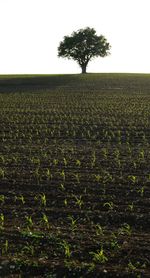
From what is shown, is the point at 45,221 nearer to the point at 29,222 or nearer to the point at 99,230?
the point at 29,222

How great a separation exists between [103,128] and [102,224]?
14.5 metres

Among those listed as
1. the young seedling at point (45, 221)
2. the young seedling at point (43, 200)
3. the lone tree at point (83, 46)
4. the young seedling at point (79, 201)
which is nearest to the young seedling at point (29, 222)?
the young seedling at point (45, 221)

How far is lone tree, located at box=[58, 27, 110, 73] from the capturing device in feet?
294

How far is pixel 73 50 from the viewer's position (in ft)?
296

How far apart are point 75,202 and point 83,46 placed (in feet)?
264

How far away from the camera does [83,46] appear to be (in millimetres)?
90000

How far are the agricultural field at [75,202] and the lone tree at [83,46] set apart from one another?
67.1m

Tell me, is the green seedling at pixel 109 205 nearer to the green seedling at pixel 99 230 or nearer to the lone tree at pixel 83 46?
the green seedling at pixel 99 230

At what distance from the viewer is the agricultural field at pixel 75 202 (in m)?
8.86

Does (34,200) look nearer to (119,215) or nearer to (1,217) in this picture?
(1,217)

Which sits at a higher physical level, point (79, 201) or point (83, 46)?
point (83, 46)

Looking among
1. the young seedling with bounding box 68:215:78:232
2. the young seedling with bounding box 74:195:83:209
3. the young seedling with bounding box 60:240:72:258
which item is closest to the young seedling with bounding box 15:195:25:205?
the young seedling with bounding box 74:195:83:209

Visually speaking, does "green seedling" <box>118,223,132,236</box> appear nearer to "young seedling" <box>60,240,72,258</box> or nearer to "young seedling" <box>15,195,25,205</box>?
"young seedling" <box>60,240,72,258</box>

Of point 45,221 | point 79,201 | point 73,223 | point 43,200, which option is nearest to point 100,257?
point 73,223
